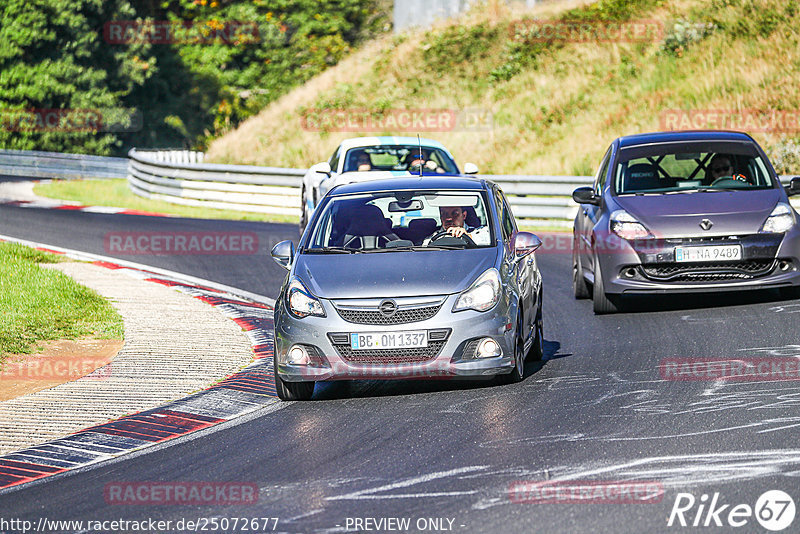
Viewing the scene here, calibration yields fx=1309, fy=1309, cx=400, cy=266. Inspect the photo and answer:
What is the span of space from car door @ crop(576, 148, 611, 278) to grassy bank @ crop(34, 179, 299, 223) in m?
13.0

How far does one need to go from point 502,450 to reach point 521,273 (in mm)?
2883

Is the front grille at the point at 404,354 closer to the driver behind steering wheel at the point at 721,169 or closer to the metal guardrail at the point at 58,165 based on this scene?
the driver behind steering wheel at the point at 721,169

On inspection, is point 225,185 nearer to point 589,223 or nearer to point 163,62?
point 589,223

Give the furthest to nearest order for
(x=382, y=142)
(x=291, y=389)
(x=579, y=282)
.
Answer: (x=382, y=142) → (x=579, y=282) → (x=291, y=389)

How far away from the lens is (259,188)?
93.0 ft

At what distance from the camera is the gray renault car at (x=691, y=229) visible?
41.1ft

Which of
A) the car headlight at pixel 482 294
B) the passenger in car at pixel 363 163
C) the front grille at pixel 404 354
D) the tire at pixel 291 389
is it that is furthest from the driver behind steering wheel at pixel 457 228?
the passenger in car at pixel 363 163

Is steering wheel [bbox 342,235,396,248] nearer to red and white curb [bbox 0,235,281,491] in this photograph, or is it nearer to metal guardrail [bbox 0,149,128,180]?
red and white curb [bbox 0,235,281,491]

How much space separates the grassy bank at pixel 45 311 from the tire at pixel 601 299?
15.4ft

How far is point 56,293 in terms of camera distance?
14.4 meters

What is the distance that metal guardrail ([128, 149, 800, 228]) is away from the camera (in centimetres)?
2347

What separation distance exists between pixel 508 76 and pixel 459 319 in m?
31.1

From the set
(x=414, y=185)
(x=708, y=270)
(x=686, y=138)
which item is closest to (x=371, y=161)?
(x=686, y=138)

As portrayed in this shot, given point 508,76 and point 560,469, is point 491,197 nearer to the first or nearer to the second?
point 560,469
